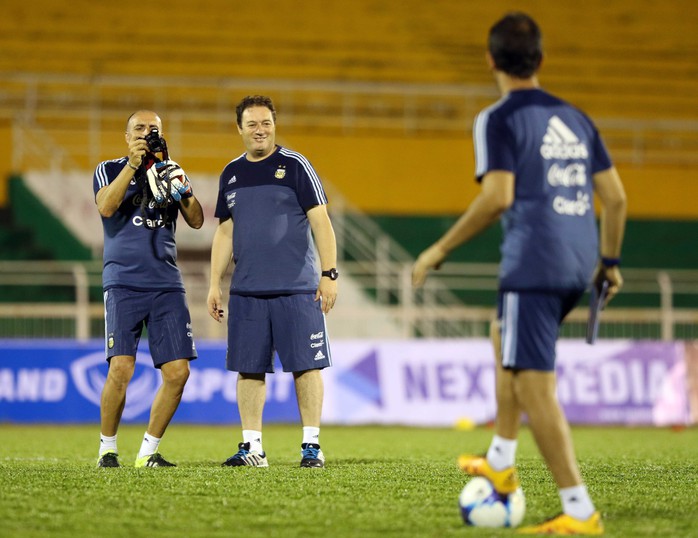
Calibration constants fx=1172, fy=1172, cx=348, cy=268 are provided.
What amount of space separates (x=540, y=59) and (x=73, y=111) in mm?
15934

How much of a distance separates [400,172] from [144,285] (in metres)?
13.5

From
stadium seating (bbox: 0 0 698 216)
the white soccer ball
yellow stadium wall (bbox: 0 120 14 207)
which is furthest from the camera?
stadium seating (bbox: 0 0 698 216)

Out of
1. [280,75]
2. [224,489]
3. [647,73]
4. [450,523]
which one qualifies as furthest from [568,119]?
[647,73]

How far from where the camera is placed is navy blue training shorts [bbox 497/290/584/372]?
4.47 meters

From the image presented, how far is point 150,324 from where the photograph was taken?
709 cm

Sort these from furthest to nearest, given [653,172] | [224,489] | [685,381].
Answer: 1. [653,172]
2. [685,381]
3. [224,489]

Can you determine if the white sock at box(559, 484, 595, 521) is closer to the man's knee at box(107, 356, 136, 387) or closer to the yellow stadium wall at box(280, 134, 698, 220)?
the man's knee at box(107, 356, 136, 387)

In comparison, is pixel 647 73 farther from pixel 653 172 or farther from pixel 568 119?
pixel 568 119

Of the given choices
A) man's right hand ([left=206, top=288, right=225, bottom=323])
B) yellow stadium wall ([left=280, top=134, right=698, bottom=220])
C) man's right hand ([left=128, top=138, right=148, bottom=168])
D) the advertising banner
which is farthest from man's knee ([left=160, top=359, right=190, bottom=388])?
yellow stadium wall ([left=280, top=134, right=698, bottom=220])

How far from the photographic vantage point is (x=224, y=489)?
562 cm

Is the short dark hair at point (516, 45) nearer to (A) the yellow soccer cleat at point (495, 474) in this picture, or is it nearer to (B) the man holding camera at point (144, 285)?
(A) the yellow soccer cleat at point (495, 474)

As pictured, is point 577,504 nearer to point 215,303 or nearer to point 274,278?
point 274,278

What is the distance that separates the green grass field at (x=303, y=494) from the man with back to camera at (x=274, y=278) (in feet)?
1.65

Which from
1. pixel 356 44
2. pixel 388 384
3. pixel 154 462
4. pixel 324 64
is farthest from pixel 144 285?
pixel 356 44
